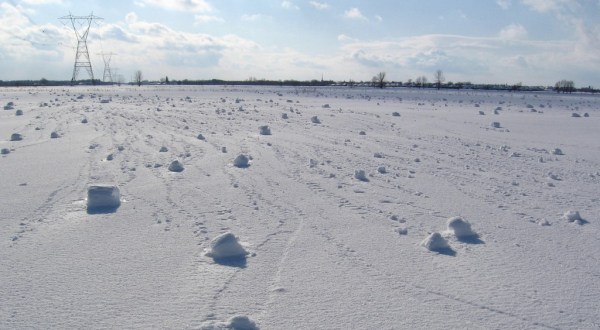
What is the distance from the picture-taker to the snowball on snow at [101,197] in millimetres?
5227

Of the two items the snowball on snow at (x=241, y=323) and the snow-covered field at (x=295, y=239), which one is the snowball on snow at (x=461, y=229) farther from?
the snowball on snow at (x=241, y=323)

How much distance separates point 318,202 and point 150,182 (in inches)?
92.8

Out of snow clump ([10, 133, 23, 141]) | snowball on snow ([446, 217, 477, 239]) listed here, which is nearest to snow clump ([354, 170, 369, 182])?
snowball on snow ([446, 217, 477, 239])

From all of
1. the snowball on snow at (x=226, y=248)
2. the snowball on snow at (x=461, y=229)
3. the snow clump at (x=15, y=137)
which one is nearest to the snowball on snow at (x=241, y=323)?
the snowball on snow at (x=226, y=248)

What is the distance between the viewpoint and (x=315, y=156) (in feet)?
28.9

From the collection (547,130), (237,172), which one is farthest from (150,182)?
(547,130)

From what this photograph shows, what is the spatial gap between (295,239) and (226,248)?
2.53 feet

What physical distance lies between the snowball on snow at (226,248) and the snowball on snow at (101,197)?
1860mm

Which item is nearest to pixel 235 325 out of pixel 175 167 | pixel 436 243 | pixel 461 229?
pixel 436 243

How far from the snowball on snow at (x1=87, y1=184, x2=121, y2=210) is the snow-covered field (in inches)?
0.6

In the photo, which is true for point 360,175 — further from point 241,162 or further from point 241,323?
point 241,323

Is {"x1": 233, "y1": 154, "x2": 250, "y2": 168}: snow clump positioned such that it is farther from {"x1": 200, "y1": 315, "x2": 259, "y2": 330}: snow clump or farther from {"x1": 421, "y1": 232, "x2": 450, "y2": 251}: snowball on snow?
{"x1": 200, "y1": 315, "x2": 259, "y2": 330}: snow clump

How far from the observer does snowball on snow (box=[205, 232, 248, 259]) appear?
12.9 feet

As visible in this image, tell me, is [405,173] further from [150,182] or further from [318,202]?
[150,182]
